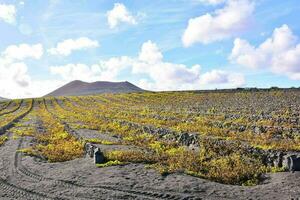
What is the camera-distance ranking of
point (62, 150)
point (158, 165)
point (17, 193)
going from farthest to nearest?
point (62, 150), point (158, 165), point (17, 193)

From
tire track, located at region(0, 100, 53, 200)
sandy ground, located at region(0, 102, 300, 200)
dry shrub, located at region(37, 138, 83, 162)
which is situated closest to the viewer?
sandy ground, located at region(0, 102, 300, 200)

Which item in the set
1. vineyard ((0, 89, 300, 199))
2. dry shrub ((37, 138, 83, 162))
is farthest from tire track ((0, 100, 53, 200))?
dry shrub ((37, 138, 83, 162))

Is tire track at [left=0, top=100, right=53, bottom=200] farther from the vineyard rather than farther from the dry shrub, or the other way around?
the dry shrub

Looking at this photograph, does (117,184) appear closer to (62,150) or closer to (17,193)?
(17,193)

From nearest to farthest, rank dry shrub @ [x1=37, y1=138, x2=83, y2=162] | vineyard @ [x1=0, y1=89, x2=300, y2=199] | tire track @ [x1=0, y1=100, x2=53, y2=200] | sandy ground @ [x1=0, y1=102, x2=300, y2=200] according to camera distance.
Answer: sandy ground @ [x1=0, y1=102, x2=300, y2=200] < vineyard @ [x1=0, y1=89, x2=300, y2=199] < tire track @ [x1=0, y1=100, x2=53, y2=200] < dry shrub @ [x1=37, y1=138, x2=83, y2=162]

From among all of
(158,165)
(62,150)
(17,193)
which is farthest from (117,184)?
(62,150)

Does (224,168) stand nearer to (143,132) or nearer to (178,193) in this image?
(178,193)

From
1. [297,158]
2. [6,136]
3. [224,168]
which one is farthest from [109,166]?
[6,136]

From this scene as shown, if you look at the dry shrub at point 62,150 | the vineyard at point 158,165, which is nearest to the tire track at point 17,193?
the vineyard at point 158,165

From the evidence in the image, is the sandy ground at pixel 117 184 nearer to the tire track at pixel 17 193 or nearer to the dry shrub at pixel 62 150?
the tire track at pixel 17 193

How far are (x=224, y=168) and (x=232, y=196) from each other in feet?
10.5

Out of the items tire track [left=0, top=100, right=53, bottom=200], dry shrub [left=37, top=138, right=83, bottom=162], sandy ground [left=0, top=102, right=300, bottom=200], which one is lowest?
tire track [left=0, top=100, right=53, bottom=200]

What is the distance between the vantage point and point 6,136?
34875 mm

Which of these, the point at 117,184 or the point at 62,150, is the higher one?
the point at 62,150
